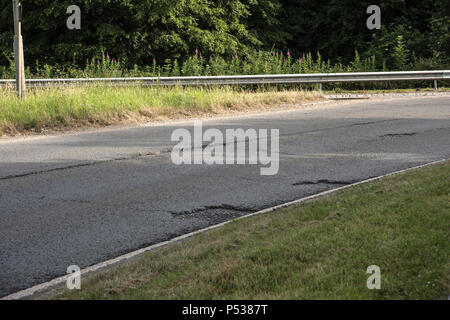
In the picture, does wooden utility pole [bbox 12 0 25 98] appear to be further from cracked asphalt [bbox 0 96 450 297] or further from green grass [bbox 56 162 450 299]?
green grass [bbox 56 162 450 299]

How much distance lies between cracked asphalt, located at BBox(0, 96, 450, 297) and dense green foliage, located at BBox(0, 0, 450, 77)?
14.9m

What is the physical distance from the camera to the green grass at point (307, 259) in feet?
14.0

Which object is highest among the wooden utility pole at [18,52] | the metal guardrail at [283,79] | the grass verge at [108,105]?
the wooden utility pole at [18,52]

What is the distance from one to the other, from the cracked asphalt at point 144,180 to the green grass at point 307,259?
35.0 inches

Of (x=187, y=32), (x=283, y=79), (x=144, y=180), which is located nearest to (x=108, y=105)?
(x=144, y=180)

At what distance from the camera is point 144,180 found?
889 centimetres

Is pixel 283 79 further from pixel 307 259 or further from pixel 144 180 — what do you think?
pixel 307 259

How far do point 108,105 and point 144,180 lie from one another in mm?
6554

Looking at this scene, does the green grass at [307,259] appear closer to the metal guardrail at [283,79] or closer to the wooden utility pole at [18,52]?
the wooden utility pole at [18,52]

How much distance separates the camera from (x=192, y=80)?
21.1 metres

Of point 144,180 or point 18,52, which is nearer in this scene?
point 144,180

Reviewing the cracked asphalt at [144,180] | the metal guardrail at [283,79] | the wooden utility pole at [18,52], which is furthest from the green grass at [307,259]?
the metal guardrail at [283,79]
